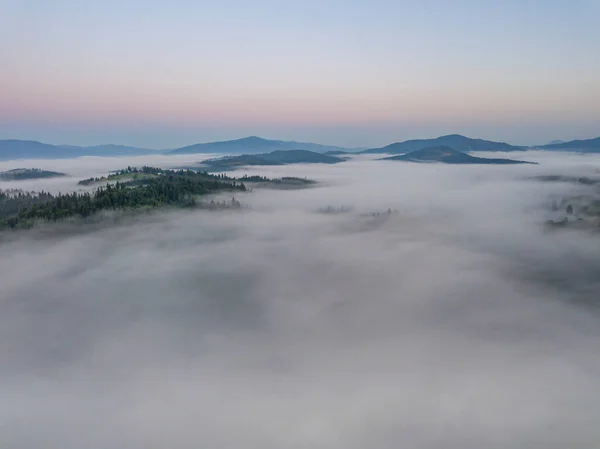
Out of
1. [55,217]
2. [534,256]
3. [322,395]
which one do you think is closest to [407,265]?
[534,256]

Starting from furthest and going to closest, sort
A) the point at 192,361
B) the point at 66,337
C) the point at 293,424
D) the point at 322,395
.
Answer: the point at 66,337 < the point at 192,361 < the point at 322,395 < the point at 293,424

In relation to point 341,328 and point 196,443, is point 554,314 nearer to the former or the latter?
point 341,328

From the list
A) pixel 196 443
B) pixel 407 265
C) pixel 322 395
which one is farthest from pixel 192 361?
pixel 407 265

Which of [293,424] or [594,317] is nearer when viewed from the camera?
[293,424]

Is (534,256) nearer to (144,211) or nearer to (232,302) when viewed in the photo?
(232,302)

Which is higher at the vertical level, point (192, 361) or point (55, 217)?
point (55, 217)

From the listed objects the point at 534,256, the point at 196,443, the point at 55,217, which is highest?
the point at 55,217

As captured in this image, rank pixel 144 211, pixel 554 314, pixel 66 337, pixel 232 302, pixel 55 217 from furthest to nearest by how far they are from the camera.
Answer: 1. pixel 144 211
2. pixel 55 217
3. pixel 232 302
4. pixel 554 314
5. pixel 66 337

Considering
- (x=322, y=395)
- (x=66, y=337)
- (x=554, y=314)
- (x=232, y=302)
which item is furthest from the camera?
(x=232, y=302)

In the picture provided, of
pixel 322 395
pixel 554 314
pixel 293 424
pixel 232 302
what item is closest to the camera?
pixel 293 424
